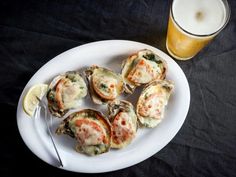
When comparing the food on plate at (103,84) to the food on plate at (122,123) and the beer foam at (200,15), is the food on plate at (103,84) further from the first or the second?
the beer foam at (200,15)

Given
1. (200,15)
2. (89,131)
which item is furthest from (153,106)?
(200,15)

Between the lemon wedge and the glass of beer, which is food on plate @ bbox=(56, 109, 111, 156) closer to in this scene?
the lemon wedge

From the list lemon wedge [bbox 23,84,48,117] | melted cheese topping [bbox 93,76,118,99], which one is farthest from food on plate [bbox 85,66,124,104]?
lemon wedge [bbox 23,84,48,117]

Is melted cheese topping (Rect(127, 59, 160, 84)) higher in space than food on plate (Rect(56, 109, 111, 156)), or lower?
higher

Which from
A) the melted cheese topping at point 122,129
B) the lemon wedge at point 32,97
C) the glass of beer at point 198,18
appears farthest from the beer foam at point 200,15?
the lemon wedge at point 32,97

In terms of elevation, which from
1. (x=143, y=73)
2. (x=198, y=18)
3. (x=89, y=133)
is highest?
(x=198, y=18)

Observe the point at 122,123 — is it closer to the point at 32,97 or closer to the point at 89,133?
the point at 89,133

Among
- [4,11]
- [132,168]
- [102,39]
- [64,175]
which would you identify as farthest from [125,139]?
[4,11]
